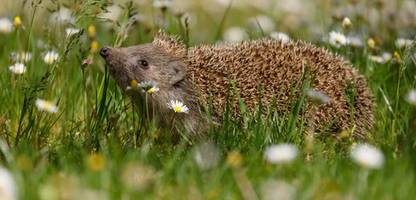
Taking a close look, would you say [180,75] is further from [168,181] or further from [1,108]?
[168,181]

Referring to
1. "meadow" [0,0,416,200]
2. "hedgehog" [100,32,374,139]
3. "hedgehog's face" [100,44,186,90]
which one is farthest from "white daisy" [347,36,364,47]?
"hedgehog's face" [100,44,186,90]

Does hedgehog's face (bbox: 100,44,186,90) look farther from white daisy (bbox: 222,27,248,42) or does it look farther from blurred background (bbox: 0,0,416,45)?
white daisy (bbox: 222,27,248,42)

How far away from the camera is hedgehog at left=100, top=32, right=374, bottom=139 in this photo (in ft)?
19.5

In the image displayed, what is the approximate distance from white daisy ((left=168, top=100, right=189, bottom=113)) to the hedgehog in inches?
5.1

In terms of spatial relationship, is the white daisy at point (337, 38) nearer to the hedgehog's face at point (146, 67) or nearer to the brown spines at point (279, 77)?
the brown spines at point (279, 77)

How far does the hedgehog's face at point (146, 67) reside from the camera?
6020 mm

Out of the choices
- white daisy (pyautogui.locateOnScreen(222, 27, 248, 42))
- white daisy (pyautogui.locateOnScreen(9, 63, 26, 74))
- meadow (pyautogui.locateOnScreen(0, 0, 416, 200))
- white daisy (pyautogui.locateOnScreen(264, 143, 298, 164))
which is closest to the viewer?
meadow (pyautogui.locateOnScreen(0, 0, 416, 200))

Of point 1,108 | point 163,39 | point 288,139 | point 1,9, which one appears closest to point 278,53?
point 163,39

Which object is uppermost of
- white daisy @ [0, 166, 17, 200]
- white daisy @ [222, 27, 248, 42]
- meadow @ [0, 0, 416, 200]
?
white daisy @ [222, 27, 248, 42]

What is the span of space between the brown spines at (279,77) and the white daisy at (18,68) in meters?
1.15

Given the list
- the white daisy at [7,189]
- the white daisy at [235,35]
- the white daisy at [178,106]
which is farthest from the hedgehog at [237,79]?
the white daisy at [235,35]

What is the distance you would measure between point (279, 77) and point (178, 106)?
2.74 feet

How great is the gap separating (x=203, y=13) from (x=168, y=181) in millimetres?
9141

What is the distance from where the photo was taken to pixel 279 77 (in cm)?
601
